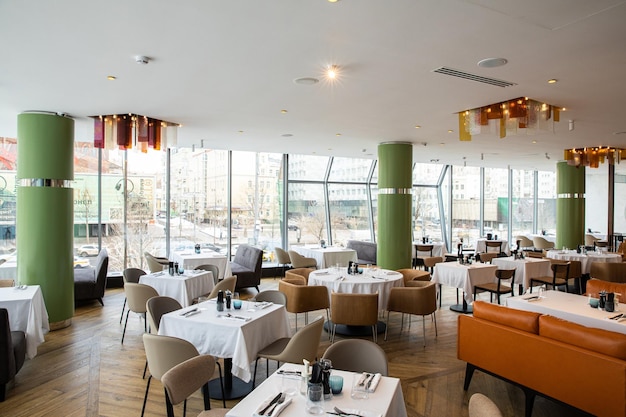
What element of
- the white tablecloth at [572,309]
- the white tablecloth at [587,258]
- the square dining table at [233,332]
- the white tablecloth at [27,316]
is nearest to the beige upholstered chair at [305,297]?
the square dining table at [233,332]

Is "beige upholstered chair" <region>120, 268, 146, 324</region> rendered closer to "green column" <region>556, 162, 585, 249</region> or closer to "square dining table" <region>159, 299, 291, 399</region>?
"square dining table" <region>159, 299, 291, 399</region>

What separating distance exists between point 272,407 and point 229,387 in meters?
2.31

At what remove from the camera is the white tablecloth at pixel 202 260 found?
8.97 metres

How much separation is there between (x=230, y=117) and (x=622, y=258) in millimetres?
10402

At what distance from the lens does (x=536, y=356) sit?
3945mm

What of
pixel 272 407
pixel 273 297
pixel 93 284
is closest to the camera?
pixel 272 407

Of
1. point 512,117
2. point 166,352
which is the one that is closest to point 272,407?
point 166,352

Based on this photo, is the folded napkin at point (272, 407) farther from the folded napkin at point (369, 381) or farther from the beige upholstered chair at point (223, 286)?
the beige upholstered chair at point (223, 286)

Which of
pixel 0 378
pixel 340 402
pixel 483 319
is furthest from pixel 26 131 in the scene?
pixel 483 319

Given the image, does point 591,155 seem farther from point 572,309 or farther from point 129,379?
point 129,379

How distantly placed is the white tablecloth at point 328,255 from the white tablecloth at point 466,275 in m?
2.98

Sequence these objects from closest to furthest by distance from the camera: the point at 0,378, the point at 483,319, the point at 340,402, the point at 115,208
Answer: the point at 340,402, the point at 0,378, the point at 483,319, the point at 115,208

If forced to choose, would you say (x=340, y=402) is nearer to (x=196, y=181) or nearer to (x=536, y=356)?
(x=536, y=356)

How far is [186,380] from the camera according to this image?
115 inches
